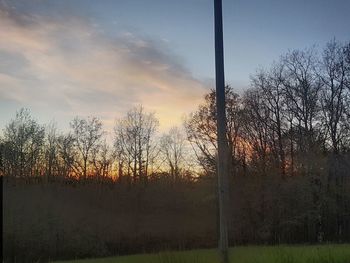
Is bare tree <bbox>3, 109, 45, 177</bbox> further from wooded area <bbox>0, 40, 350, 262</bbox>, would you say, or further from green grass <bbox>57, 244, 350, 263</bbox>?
green grass <bbox>57, 244, 350, 263</bbox>

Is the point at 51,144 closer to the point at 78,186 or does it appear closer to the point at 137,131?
the point at 137,131

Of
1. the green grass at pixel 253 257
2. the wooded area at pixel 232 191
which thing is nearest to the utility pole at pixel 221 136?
the green grass at pixel 253 257

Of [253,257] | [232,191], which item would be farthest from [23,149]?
[253,257]

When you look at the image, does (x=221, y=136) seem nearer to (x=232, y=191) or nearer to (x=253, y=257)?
(x=253, y=257)

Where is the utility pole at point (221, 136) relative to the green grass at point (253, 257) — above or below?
above

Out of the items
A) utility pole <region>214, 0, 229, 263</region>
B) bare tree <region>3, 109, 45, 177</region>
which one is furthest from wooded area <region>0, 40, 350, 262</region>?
utility pole <region>214, 0, 229, 263</region>

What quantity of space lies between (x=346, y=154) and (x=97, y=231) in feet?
86.2

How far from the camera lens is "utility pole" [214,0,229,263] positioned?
39.0 feet

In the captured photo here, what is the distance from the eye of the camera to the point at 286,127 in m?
59.8

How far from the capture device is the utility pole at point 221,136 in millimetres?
11873

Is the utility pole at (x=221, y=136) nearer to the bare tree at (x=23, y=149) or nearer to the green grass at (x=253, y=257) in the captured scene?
the green grass at (x=253, y=257)

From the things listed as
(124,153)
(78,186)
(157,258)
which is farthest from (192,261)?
(124,153)

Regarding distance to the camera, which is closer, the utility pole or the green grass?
the utility pole

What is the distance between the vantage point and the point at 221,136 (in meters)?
12.4
